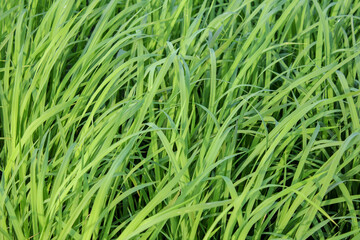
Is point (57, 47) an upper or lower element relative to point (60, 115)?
upper

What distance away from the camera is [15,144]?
144cm

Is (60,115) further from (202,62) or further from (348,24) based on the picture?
(348,24)

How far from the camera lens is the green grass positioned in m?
1.23

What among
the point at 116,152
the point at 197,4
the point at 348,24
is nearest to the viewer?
the point at 116,152

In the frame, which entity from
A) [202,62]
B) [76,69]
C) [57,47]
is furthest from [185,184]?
[57,47]

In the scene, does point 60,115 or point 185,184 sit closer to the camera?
point 185,184

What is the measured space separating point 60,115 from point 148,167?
30 cm

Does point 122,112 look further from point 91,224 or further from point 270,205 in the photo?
point 270,205

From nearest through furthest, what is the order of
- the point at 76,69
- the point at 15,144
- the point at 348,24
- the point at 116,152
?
the point at 116,152, the point at 15,144, the point at 76,69, the point at 348,24

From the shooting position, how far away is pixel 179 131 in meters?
1.49

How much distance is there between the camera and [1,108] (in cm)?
163

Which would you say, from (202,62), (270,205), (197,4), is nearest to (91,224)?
(270,205)

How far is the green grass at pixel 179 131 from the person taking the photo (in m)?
1.23

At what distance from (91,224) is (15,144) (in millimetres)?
370
